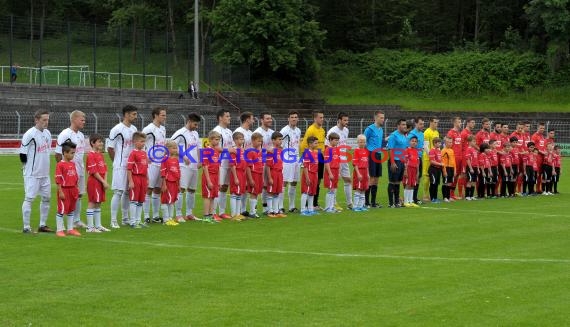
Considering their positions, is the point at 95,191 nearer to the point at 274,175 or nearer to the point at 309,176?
the point at 274,175

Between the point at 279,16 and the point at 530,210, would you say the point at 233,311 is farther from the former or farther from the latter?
the point at 279,16

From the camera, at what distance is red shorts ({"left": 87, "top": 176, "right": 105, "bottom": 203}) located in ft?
52.6

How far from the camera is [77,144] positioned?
16.5 m

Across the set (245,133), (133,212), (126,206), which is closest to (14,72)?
(245,133)

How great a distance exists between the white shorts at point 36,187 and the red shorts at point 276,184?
5169 mm

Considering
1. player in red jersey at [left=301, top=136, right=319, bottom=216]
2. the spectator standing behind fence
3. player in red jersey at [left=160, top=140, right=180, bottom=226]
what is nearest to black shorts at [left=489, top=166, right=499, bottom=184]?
player in red jersey at [left=301, top=136, right=319, bottom=216]

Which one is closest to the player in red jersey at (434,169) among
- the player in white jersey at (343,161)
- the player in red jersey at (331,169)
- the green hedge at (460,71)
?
the player in white jersey at (343,161)

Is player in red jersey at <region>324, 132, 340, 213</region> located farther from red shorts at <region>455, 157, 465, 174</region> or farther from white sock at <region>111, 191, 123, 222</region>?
white sock at <region>111, 191, 123, 222</region>

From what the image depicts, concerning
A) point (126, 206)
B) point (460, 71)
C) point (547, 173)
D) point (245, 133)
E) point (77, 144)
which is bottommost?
point (126, 206)

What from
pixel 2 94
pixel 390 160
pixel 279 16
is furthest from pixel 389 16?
pixel 390 160

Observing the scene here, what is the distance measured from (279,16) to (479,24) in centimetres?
2037

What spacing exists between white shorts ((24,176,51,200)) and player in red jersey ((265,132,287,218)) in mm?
5074

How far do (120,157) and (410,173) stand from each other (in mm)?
8143

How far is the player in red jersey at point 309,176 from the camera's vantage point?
781 inches
